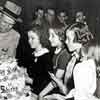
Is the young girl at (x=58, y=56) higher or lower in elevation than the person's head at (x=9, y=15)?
lower

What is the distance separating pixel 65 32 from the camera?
5.48ft

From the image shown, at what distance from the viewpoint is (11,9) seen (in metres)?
1.66

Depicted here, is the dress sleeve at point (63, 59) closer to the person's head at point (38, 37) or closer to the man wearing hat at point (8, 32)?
the person's head at point (38, 37)

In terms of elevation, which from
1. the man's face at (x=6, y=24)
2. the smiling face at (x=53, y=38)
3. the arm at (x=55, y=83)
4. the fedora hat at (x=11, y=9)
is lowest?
the arm at (x=55, y=83)

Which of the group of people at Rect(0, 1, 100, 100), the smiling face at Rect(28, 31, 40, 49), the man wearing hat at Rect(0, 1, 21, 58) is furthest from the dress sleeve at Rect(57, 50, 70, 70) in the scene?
the man wearing hat at Rect(0, 1, 21, 58)

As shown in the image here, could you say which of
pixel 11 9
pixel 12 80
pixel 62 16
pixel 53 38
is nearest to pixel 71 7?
pixel 62 16

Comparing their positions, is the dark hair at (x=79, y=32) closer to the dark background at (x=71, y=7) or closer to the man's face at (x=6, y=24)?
the dark background at (x=71, y=7)

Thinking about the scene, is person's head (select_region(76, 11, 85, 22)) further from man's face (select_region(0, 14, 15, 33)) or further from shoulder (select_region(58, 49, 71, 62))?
man's face (select_region(0, 14, 15, 33))

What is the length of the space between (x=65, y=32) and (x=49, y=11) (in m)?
0.13

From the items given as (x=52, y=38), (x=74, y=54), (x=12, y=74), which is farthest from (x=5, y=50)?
(x=74, y=54)

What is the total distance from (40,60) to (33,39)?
113 mm

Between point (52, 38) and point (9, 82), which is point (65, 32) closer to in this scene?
point (52, 38)

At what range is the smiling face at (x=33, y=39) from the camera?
1.68 m

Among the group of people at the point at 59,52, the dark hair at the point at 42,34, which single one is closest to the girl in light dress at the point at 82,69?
the group of people at the point at 59,52
